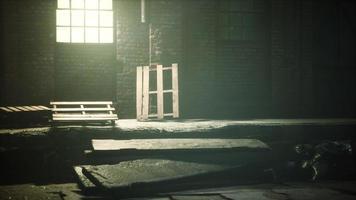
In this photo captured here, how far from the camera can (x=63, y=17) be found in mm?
8852

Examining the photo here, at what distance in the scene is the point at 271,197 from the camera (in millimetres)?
5859

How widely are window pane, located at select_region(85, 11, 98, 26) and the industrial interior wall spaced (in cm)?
41

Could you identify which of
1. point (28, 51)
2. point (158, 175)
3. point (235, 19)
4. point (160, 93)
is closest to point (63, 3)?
point (28, 51)

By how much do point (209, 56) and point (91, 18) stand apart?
2.64 m

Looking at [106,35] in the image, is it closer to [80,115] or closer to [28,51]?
[28,51]

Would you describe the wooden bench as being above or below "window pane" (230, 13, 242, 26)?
below

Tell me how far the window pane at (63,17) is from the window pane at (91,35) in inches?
17.2

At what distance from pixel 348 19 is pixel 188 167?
6.37 metres

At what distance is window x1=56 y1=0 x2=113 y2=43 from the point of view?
886 centimetres

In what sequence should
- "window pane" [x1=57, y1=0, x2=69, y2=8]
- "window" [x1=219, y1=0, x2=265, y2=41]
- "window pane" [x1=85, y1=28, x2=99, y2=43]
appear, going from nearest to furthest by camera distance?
"window pane" [x1=57, y1=0, x2=69, y2=8] → "window pane" [x1=85, y1=28, x2=99, y2=43] → "window" [x1=219, y1=0, x2=265, y2=41]

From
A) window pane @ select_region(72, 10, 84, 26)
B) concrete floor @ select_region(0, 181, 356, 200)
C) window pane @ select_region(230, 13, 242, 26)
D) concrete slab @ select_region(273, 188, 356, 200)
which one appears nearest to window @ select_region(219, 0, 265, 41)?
window pane @ select_region(230, 13, 242, 26)

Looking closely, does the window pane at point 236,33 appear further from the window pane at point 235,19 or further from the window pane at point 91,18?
the window pane at point 91,18

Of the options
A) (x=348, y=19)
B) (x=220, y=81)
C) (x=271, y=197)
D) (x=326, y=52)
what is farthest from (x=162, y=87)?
(x=348, y=19)

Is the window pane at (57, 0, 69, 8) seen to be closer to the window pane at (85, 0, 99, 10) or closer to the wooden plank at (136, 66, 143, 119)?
the window pane at (85, 0, 99, 10)
